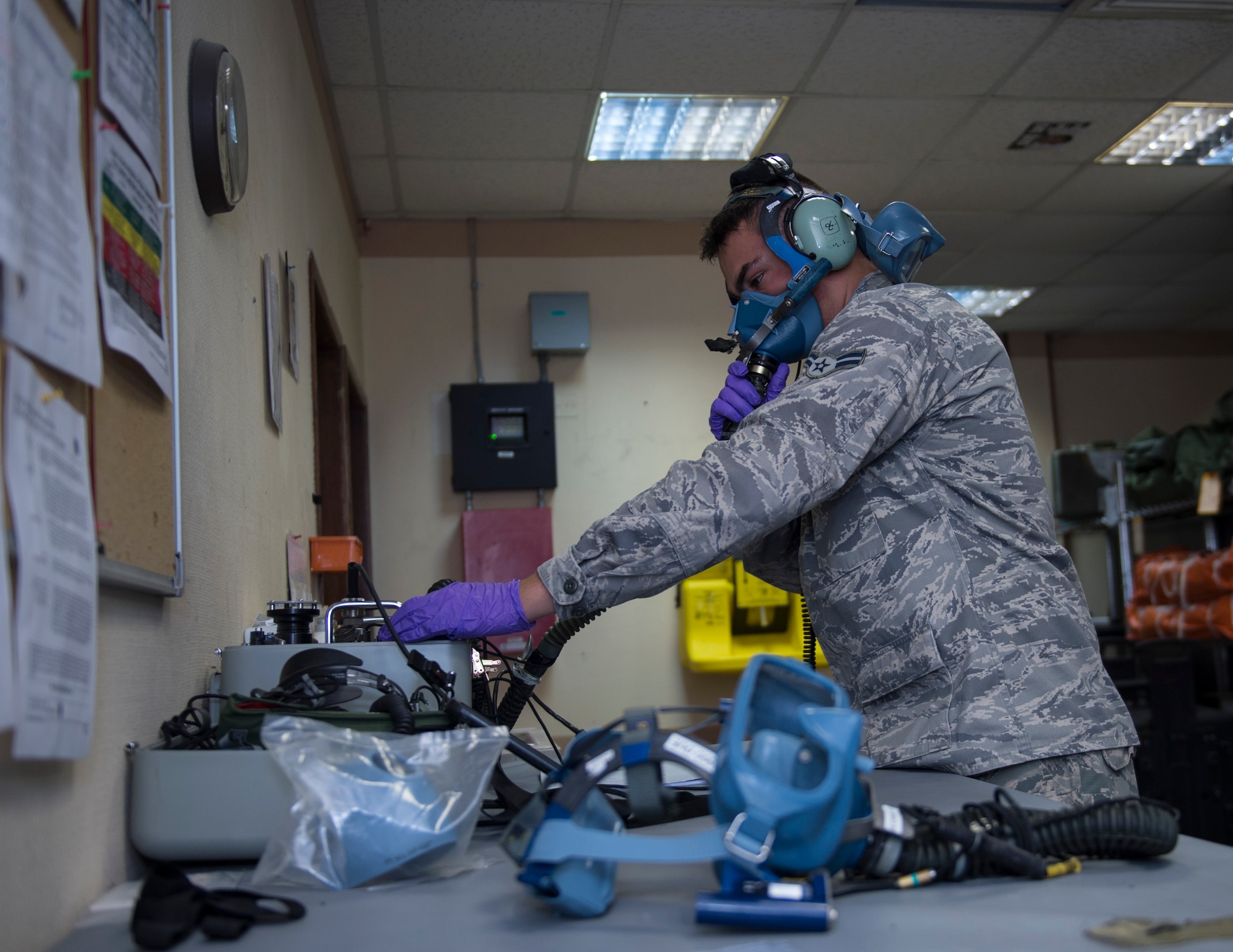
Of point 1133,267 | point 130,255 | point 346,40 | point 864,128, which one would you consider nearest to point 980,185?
point 864,128

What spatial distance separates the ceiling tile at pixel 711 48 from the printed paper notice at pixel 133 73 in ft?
7.53

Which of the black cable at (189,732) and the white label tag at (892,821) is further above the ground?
the black cable at (189,732)

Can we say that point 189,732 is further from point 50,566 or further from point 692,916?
point 692,916

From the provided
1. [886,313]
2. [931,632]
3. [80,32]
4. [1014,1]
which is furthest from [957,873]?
[1014,1]

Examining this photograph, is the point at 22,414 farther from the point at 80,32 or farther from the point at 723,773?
the point at 723,773

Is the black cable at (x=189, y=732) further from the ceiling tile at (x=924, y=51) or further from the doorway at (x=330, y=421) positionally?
the ceiling tile at (x=924, y=51)

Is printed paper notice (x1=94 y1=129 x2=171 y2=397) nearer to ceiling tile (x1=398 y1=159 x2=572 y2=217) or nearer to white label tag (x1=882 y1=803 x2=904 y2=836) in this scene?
white label tag (x1=882 y1=803 x2=904 y2=836)

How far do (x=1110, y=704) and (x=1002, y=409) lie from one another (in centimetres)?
42

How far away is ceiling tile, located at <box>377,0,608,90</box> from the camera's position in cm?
307

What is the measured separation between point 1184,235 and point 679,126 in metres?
3.07

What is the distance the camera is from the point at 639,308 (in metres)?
4.68

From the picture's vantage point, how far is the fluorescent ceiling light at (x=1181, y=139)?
3994 mm

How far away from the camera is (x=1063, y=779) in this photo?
1.19 meters

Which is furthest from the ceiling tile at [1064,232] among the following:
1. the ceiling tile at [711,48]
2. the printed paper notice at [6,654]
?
the printed paper notice at [6,654]
